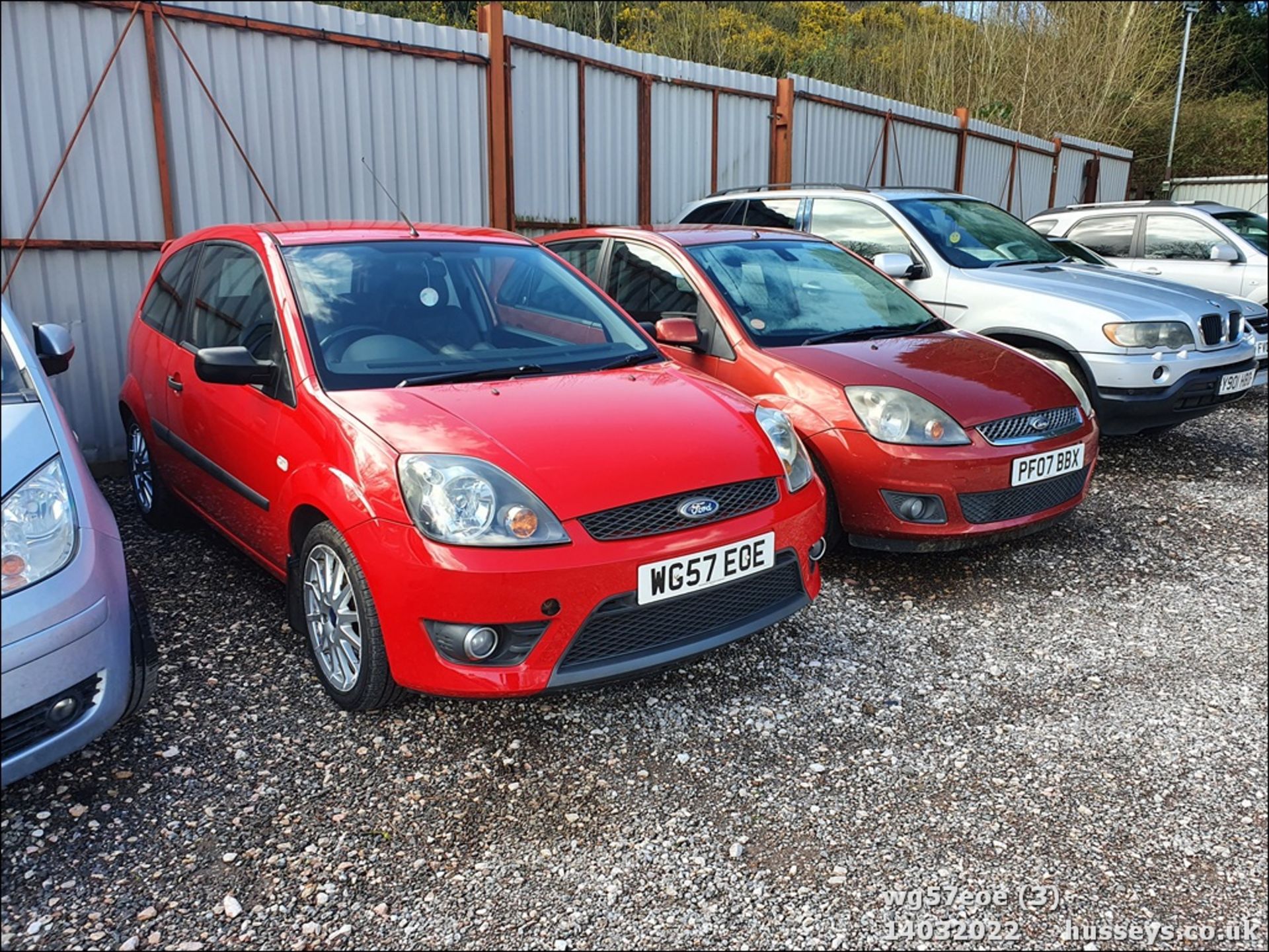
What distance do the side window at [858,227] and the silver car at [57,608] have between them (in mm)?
5076

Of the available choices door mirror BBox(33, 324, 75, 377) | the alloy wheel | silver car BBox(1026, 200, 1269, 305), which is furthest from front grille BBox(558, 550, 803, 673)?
silver car BBox(1026, 200, 1269, 305)

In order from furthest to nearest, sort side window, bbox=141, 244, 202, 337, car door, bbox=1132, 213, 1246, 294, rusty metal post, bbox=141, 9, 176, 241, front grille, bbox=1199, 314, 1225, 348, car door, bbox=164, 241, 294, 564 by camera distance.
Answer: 1. car door, bbox=1132, 213, 1246, 294
2. front grille, bbox=1199, 314, 1225, 348
3. rusty metal post, bbox=141, 9, 176, 241
4. side window, bbox=141, 244, 202, 337
5. car door, bbox=164, 241, 294, 564

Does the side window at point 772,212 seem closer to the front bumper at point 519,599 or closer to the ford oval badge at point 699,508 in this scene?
the ford oval badge at point 699,508

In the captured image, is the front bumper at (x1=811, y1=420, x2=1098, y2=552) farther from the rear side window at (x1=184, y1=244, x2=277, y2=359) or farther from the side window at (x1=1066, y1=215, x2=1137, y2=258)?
the side window at (x1=1066, y1=215, x2=1137, y2=258)

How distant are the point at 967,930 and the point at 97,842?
2149mm

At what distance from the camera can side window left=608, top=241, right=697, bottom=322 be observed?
4805mm

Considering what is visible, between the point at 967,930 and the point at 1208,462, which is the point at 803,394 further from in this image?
the point at 1208,462

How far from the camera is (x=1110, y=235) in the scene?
975 cm

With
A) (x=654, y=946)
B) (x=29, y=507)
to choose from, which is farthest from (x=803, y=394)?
(x=29, y=507)

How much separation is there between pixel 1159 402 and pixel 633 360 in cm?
383

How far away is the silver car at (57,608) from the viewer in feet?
7.37

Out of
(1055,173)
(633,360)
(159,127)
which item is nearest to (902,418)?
(633,360)

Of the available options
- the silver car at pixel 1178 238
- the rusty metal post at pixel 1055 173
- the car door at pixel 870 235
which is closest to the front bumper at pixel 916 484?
the car door at pixel 870 235

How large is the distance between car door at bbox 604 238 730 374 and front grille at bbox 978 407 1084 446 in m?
1.25
